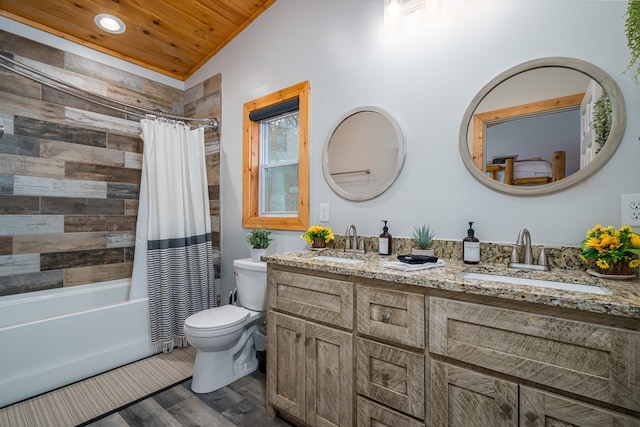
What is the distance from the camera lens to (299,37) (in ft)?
7.56

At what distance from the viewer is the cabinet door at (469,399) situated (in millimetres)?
984

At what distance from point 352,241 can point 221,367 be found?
3.95 feet

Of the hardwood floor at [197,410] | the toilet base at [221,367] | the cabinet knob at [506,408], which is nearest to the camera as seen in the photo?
the cabinet knob at [506,408]

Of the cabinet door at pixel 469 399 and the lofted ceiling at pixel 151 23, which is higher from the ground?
the lofted ceiling at pixel 151 23

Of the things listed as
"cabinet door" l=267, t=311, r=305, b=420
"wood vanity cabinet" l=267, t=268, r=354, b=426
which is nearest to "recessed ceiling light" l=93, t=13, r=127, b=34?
"wood vanity cabinet" l=267, t=268, r=354, b=426

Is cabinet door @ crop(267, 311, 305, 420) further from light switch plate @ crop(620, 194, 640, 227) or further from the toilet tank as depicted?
light switch plate @ crop(620, 194, 640, 227)

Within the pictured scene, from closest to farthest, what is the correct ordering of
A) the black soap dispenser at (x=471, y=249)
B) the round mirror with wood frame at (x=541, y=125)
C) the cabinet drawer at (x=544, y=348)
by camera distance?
the cabinet drawer at (x=544, y=348) < the round mirror with wood frame at (x=541, y=125) < the black soap dispenser at (x=471, y=249)

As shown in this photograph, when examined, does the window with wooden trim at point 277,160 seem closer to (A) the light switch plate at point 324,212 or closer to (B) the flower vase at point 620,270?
(A) the light switch plate at point 324,212

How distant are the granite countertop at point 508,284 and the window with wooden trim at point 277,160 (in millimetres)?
832

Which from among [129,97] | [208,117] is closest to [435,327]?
[208,117]

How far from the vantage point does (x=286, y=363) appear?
1.61 metres

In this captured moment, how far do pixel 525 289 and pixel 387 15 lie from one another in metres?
1.67

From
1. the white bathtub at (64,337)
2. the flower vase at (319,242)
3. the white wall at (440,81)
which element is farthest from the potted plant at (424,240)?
the white bathtub at (64,337)

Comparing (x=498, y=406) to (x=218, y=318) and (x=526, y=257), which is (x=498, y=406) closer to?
(x=526, y=257)
